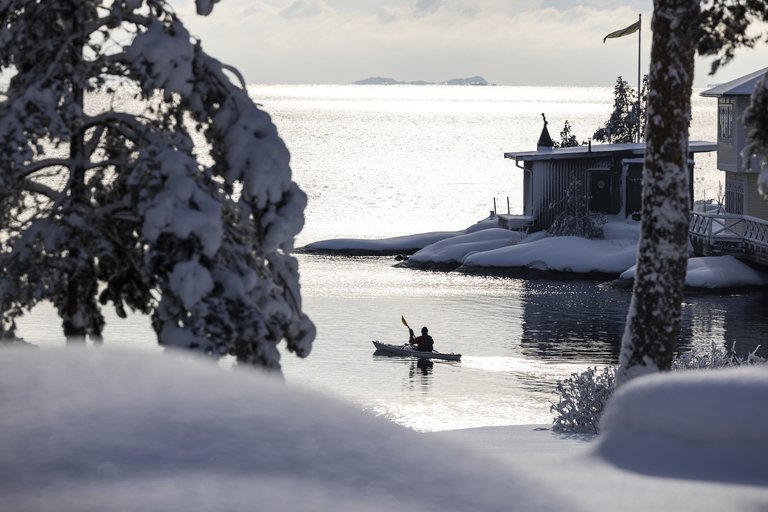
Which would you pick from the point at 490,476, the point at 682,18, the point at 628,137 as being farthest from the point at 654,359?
the point at 628,137

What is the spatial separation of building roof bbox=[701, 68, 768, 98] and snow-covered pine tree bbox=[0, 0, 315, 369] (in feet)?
123

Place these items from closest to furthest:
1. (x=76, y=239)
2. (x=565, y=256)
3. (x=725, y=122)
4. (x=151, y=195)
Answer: (x=151, y=195), (x=76, y=239), (x=565, y=256), (x=725, y=122)

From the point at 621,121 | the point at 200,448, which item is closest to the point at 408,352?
the point at 200,448

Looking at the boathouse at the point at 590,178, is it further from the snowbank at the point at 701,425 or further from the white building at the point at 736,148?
the snowbank at the point at 701,425

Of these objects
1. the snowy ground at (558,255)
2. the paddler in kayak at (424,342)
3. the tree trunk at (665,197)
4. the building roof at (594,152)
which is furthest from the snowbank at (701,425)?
the building roof at (594,152)

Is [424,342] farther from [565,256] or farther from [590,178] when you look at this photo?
[590,178]

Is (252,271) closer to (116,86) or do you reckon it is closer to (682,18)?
(116,86)

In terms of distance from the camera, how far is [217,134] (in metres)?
12.1

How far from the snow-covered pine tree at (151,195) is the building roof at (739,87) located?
3753cm

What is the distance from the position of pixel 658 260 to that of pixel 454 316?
26.6 metres

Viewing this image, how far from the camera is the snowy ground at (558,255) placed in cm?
4547

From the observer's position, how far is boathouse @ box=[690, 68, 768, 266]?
46.1m

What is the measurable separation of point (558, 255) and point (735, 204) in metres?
8.47

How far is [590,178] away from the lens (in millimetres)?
55875
